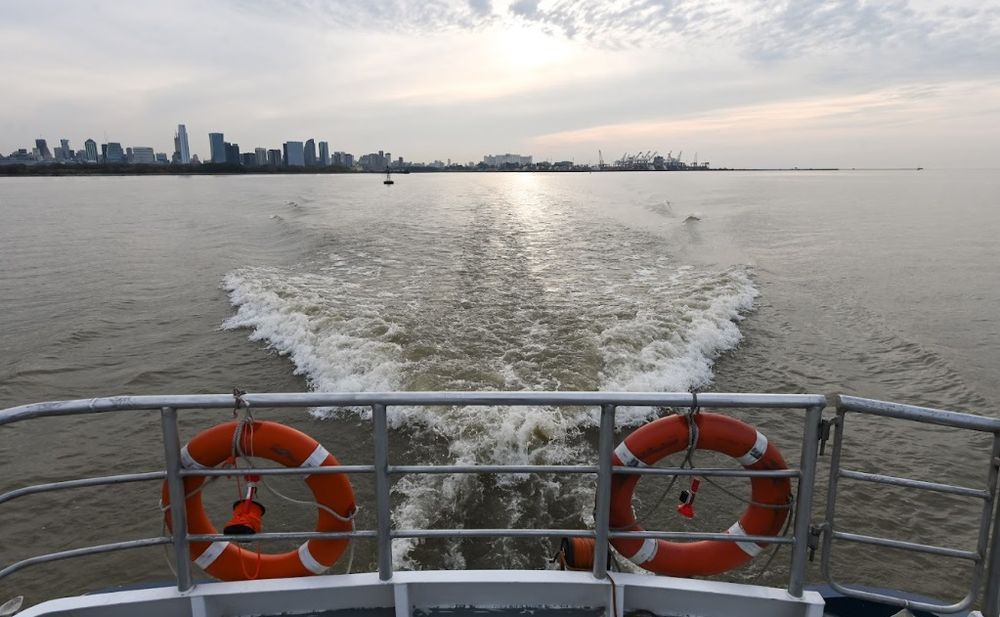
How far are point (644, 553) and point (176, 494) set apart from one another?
83.9 inches

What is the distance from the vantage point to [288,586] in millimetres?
2545

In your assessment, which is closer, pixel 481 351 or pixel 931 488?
pixel 931 488

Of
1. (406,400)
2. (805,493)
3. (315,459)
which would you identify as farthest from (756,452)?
(315,459)

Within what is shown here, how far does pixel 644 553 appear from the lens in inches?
116

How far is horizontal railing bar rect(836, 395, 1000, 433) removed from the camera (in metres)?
2.19

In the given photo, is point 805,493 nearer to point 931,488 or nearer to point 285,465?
point 931,488

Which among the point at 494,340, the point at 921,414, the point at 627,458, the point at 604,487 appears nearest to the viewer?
the point at 921,414

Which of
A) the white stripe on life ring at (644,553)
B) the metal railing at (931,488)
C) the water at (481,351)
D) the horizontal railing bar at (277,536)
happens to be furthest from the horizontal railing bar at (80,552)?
the water at (481,351)

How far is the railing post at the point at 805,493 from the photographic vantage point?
7.57 ft

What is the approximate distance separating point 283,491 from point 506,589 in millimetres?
4060

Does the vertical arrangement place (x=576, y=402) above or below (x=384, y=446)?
above

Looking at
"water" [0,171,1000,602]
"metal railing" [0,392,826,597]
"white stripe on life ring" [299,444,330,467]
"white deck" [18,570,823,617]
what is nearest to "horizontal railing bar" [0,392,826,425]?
"metal railing" [0,392,826,597]

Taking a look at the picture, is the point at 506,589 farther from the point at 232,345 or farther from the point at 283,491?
the point at 232,345

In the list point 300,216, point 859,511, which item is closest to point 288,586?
point 859,511
